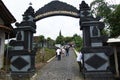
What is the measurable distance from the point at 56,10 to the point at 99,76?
565 centimetres

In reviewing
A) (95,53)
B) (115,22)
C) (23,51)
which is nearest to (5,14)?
(23,51)

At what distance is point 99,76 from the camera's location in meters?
14.8

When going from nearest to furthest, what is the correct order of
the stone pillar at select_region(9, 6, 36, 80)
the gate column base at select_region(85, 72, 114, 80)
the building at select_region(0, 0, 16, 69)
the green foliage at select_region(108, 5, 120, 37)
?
the gate column base at select_region(85, 72, 114, 80) < the stone pillar at select_region(9, 6, 36, 80) < the building at select_region(0, 0, 16, 69) < the green foliage at select_region(108, 5, 120, 37)

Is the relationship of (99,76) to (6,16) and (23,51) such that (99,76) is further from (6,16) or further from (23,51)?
(6,16)

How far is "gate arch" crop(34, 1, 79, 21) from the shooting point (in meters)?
16.8

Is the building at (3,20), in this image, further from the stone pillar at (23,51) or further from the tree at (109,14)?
the tree at (109,14)

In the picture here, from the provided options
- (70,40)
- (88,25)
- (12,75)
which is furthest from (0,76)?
(70,40)

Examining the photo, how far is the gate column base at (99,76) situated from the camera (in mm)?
14664

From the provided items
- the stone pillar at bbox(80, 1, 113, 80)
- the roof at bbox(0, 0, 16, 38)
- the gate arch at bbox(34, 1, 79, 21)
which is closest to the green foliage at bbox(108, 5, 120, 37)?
the gate arch at bbox(34, 1, 79, 21)

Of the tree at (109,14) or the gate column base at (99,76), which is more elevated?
the tree at (109,14)

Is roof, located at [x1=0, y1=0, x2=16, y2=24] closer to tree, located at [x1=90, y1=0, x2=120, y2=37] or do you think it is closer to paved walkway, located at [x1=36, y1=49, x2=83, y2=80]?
paved walkway, located at [x1=36, y1=49, x2=83, y2=80]

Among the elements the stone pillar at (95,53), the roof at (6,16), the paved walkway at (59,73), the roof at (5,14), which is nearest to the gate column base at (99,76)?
the stone pillar at (95,53)

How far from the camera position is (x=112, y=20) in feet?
84.7

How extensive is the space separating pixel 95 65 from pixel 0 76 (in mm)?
6030
